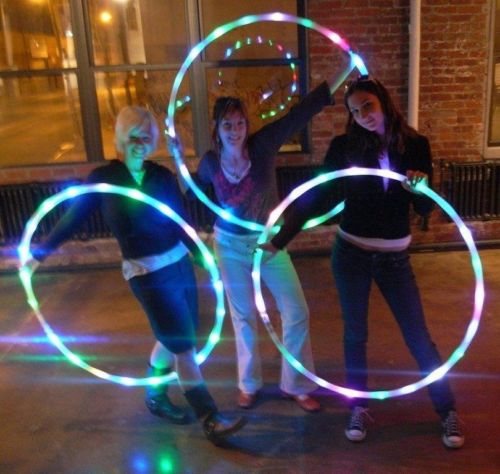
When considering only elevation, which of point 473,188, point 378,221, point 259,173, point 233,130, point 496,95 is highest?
point 233,130

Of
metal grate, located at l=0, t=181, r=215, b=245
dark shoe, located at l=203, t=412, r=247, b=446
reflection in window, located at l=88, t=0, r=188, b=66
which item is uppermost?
reflection in window, located at l=88, t=0, r=188, b=66

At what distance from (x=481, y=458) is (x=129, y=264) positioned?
1.97 metres

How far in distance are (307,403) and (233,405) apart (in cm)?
44

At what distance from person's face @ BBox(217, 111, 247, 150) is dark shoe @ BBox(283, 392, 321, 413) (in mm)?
1467

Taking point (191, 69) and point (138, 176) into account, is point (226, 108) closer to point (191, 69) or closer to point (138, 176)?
point (138, 176)

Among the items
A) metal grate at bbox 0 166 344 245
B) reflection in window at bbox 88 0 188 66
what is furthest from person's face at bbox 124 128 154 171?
reflection in window at bbox 88 0 188 66

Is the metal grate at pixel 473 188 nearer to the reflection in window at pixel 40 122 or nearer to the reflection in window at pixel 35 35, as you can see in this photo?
the reflection in window at pixel 40 122

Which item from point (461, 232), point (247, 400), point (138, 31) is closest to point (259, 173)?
point (461, 232)

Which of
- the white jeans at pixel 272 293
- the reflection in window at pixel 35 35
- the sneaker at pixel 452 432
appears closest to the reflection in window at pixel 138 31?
the reflection in window at pixel 35 35

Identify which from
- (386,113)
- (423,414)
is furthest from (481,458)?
(386,113)

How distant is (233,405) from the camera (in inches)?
134

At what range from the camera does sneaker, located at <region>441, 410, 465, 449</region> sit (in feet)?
9.45

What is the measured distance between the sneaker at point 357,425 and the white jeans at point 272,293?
34 centimetres

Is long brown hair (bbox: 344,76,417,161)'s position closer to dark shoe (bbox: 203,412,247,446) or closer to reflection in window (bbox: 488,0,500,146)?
dark shoe (bbox: 203,412,247,446)
